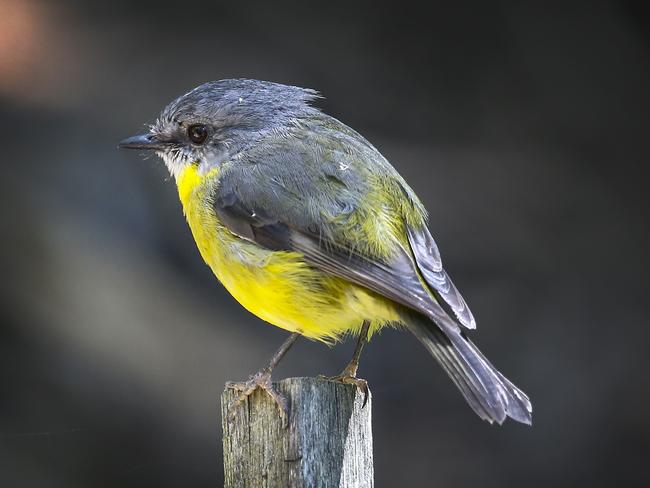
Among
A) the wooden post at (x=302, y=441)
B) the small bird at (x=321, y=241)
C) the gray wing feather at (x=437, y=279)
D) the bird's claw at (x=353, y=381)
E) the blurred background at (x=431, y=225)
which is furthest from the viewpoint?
the blurred background at (x=431, y=225)

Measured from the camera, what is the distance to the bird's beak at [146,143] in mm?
4715

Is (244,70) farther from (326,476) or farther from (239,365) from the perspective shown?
(326,476)

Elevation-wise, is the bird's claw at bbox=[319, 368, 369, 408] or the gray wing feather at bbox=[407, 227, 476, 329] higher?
the gray wing feather at bbox=[407, 227, 476, 329]

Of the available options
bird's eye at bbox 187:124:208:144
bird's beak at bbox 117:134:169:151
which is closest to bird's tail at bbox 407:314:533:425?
bird's eye at bbox 187:124:208:144

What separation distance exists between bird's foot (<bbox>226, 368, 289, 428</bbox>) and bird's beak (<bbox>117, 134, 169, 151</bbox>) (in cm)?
142

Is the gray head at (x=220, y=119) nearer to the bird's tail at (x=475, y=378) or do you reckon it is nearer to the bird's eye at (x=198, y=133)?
the bird's eye at (x=198, y=133)

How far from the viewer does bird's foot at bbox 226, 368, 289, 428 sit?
320 cm

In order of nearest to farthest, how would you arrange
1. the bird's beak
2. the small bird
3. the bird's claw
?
the bird's claw < the small bird < the bird's beak

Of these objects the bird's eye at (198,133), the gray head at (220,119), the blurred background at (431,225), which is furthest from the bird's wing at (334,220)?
the blurred background at (431,225)

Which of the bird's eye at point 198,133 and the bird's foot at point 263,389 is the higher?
the bird's eye at point 198,133

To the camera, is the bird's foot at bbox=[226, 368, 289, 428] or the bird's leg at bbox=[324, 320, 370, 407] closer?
the bird's foot at bbox=[226, 368, 289, 428]

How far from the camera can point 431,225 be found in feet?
23.1

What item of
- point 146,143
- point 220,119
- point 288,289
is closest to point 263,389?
point 288,289

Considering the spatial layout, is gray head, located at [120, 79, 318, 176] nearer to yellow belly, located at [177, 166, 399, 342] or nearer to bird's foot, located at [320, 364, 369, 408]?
yellow belly, located at [177, 166, 399, 342]
